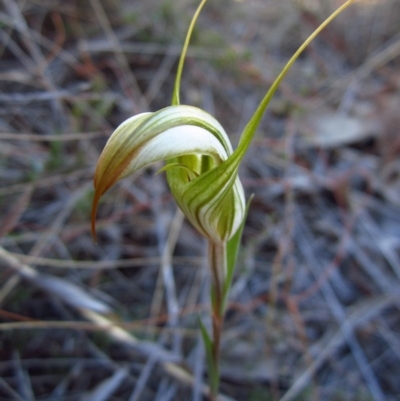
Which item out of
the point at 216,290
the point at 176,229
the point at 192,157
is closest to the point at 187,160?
the point at 192,157

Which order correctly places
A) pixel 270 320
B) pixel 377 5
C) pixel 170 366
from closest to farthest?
pixel 170 366 → pixel 270 320 → pixel 377 5

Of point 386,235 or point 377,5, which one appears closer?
point 386,235

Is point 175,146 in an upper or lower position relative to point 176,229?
lower

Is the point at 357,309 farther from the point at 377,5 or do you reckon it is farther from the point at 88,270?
the point at 377,5

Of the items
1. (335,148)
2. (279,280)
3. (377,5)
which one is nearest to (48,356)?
(279,280)

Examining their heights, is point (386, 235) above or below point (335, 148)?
below

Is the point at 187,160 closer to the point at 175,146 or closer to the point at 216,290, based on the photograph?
the point at 175,146

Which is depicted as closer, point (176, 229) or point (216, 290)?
point (216, 290)
